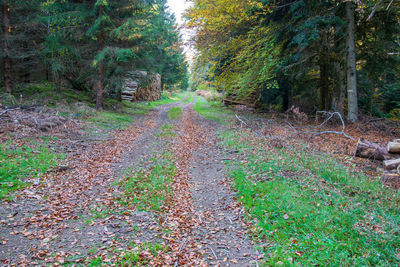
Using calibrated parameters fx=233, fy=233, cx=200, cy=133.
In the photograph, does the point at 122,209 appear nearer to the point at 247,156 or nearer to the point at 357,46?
the point at 247,156

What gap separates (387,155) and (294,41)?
7.11 meters

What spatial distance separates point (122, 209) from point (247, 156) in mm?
4587

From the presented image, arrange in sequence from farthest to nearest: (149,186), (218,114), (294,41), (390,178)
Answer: (218,114) < (294,41) < (149,186) < (390,178)

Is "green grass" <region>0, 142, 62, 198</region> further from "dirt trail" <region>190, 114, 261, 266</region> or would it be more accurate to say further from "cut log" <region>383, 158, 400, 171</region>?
"cut log" <region>383, 158, 400, 171</region>

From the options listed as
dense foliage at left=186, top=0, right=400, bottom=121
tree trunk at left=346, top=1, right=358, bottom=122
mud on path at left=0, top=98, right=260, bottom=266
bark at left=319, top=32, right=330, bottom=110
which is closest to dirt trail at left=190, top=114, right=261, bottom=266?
mud on path at left=0, top=98, right=260, bottom=266

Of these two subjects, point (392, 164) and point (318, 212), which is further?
point (392, 164)

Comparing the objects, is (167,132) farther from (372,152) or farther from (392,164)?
(392,164)

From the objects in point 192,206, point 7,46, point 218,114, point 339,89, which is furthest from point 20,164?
point 339,89

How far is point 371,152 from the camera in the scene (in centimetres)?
720

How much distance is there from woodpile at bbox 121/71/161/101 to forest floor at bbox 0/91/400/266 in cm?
1003

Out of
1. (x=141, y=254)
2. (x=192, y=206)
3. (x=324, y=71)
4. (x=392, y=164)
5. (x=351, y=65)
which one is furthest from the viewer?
(x=324, y=71)

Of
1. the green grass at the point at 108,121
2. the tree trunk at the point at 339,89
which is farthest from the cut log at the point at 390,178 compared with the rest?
the green grass at the point at 108,121

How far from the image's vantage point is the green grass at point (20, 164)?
5.35 meters

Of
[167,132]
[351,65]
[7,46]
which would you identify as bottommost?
[167,132]
